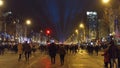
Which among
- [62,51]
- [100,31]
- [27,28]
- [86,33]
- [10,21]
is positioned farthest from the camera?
[86,33]

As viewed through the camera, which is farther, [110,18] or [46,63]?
[110,18]

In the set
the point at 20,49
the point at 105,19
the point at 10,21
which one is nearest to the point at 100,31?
the point at 105,19

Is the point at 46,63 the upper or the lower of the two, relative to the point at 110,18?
lower

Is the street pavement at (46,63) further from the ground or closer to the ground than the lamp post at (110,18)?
closer to the ground

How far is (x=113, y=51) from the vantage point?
2341 centimetres

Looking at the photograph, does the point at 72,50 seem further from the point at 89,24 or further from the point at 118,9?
the point at 89,24

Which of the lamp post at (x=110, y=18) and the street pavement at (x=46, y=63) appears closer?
the street pavement at (x=46, y=63)

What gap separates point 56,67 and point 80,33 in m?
167

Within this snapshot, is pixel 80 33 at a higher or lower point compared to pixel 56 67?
higher

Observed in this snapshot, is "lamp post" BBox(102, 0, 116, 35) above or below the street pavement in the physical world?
above

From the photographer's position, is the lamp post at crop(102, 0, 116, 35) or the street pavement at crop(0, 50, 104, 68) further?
the lamp post at crop(102, 0, 116, 35)

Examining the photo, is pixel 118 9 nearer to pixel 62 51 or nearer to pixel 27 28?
pixel 27 28

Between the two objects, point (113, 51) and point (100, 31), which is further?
point (100, 31)

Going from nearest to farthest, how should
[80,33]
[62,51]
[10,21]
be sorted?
[62,51] < [10,21] < [80,33]
